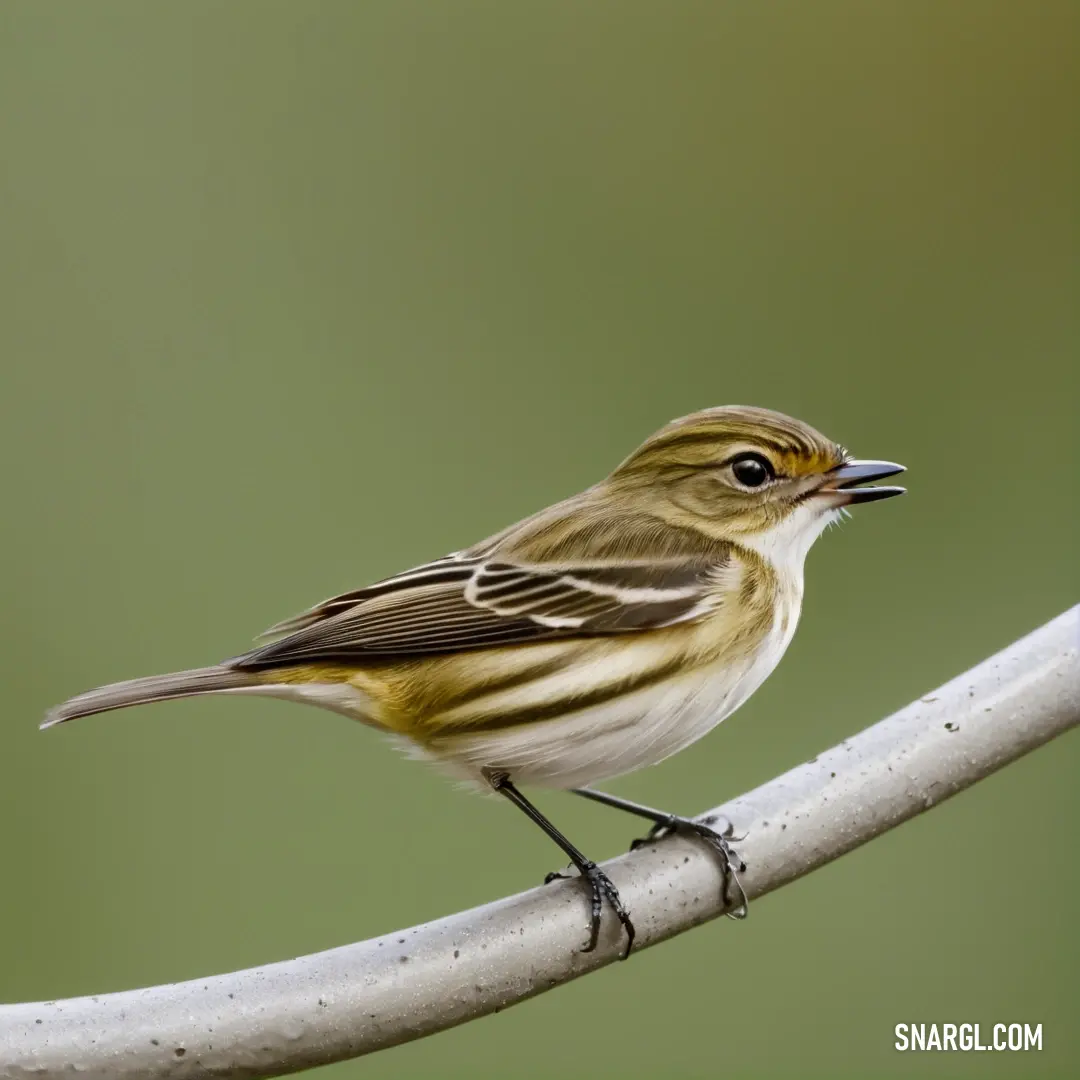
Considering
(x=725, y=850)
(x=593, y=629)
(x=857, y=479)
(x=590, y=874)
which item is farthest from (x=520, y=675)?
(x=857, y=479)

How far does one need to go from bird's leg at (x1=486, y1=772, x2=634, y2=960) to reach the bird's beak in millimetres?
726

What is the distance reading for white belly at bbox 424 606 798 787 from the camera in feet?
8.02

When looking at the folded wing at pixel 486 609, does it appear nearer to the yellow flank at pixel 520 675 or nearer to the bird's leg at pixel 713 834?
the yellow flank at pixel 520 675

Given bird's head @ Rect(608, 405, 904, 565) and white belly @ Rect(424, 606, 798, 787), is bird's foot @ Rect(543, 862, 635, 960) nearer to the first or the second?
white belly @ Rect(424, 606, 798, 787)

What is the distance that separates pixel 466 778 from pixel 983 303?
2.65 metres

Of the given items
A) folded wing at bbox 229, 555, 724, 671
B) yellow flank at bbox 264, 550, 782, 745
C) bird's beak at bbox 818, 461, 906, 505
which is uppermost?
bird's beak at bbox 818, 461, 906, 505

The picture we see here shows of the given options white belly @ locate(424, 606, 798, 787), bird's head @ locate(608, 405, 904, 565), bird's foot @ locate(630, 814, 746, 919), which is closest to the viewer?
bird's foot @ locate(630, 814, 746, 919)

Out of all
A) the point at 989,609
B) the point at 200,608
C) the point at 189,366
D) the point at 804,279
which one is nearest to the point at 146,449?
the point at 189,366

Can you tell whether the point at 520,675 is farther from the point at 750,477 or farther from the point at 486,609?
the point at 750,477

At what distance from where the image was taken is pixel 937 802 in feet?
7.14

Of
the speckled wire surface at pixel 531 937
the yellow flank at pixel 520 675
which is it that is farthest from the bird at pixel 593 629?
the speckled wire surface at pixel 531 937

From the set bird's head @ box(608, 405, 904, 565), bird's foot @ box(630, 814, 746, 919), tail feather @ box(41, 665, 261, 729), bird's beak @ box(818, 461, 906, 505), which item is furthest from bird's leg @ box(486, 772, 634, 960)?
bird's beak @ box(818, 461, 906, 505)

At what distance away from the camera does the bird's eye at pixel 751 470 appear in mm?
2646

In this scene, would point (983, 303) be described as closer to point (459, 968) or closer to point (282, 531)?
point (282, 531)
